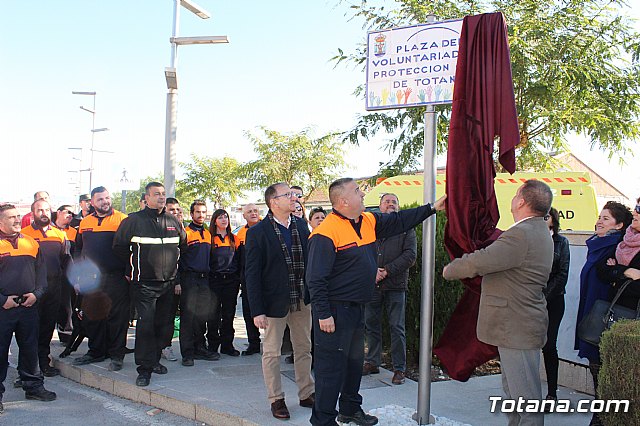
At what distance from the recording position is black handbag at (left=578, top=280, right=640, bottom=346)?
4480mm

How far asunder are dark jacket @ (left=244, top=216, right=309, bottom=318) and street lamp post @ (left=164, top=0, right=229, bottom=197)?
5.54m

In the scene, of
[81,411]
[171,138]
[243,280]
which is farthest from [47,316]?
[171,138]

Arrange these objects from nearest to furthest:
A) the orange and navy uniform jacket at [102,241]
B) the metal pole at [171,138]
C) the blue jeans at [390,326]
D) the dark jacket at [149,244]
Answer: the blue jeans at [390,326], the dark jacket at [149,244], the orange and navy uniform jacket at [102,241], the metal pole at [171,138]

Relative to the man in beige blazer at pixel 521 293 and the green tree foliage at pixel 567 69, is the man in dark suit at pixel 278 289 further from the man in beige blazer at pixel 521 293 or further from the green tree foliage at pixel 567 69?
the green tree foliage at pixel 567 69

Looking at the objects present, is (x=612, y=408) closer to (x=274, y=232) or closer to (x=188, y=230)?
(x=274, y=232)

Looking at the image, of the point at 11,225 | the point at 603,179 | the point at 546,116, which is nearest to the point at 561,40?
the point at 546,116

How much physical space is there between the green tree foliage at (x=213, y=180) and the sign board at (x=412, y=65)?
109ft

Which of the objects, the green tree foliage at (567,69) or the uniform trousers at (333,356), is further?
the green tree foliage at (567,69)

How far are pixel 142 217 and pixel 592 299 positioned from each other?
15.3 ft

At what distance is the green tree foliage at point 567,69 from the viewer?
40.8 feet

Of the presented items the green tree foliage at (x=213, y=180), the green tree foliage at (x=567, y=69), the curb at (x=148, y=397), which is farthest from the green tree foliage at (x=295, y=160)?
the curb at (x=148, y=397)

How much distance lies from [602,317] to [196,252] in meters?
Result: 4.84

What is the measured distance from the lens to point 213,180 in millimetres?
38219

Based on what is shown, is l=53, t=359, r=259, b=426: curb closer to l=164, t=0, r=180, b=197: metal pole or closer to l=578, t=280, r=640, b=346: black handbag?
l=578, t=280, r=640, b=346: black handbag
